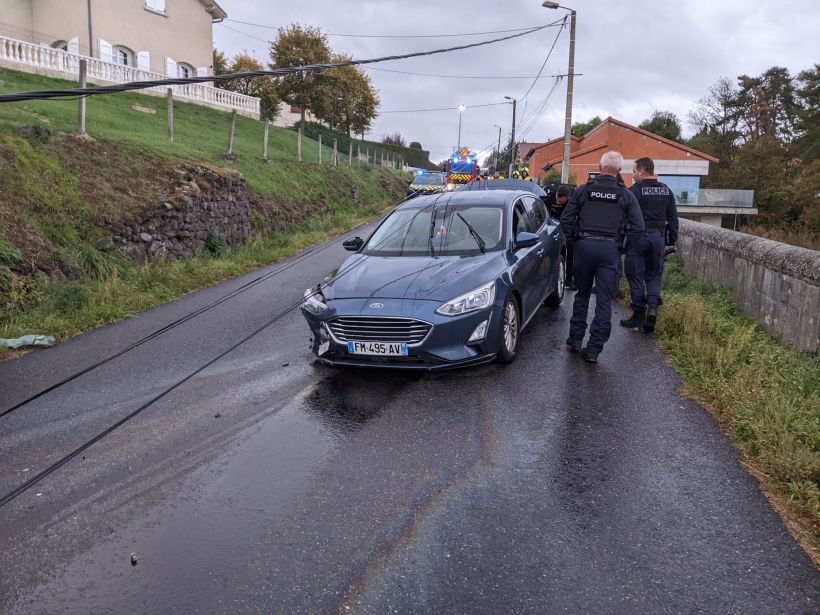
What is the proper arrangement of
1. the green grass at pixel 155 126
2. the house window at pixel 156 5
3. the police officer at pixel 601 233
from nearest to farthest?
the police officer at pixel 601 233 < the green grass at pixel 155 126 < the house window at pixel 156 5

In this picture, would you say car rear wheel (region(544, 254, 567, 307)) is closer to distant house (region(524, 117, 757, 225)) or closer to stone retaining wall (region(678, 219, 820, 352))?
stone retaining wall (region(678, 219, 820, 352))

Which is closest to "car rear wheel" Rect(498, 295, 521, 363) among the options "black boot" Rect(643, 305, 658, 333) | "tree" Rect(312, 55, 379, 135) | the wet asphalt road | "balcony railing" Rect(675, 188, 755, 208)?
the wet asphalt road

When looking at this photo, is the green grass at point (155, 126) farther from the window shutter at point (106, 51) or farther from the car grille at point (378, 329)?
the car grille at point (378, 329)

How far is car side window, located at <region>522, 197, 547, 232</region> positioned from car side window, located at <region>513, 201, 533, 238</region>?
154 mm

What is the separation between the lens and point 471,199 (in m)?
7.37

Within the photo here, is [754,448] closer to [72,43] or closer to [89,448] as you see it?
[89,448]

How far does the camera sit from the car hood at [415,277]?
555cm

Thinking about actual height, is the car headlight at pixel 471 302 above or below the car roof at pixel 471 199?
below

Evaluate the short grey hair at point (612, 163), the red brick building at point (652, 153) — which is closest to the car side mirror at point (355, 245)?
the short grey hair at point (612, 163)

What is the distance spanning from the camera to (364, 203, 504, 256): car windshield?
651cm

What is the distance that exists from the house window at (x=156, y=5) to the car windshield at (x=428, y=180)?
56.9 feet

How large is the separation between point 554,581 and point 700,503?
1.19 m

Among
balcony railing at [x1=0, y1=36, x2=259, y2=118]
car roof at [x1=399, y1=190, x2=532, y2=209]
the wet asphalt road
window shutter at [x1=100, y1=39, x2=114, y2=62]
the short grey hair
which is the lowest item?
the wet asphalt road

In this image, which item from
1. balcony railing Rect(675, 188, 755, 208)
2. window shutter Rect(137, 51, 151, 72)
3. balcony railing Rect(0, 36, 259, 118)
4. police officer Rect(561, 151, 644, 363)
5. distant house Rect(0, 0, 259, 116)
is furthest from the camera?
balcony railing Rect(675, 188, 755, 208)
